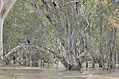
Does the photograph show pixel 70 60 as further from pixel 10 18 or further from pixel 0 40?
pixel 10 18

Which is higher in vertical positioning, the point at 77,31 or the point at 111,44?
the point at 77,31

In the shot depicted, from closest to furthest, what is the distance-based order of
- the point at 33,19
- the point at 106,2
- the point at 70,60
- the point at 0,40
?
the point at 70,60
the point at 106,2
the point at 0,40
the point at 33,19

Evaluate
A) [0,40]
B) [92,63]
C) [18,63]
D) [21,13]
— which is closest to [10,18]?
[21,13]

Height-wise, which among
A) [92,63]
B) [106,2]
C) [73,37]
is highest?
[106,2]

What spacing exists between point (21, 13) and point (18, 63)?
17.5 feet

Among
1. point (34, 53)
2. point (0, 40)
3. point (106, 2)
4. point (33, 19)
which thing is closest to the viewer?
point (106, 2)

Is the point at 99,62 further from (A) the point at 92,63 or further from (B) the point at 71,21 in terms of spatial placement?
(B) the point at 71,21

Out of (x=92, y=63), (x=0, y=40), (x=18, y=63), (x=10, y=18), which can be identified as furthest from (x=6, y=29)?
(x=92, y=63)

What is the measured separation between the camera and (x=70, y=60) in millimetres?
6727

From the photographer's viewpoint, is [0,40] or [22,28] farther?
[22,28]

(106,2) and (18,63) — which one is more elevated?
(106,2)

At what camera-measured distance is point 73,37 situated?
6.86 meters

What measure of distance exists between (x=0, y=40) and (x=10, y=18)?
6.94 feet

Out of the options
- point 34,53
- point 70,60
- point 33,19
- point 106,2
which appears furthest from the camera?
point 33,19
